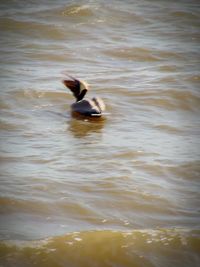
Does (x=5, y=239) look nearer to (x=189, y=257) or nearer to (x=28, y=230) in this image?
(x=28, y=230)

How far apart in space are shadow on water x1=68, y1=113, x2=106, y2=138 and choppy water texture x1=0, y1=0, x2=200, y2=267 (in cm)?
3

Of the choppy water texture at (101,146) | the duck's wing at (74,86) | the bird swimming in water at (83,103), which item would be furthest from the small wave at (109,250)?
the duck's wing at (74,86)

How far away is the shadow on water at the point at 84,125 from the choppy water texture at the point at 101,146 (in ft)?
0.08

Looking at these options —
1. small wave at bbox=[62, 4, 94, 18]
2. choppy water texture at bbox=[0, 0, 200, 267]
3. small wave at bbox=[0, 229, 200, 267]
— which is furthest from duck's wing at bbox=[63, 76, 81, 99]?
small wave at bbox=[62, 4, 94, 18]

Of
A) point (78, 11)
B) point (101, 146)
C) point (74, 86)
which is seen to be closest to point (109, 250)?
point (101, 146)

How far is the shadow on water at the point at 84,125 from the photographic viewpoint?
7.04 metres

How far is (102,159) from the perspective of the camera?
19.6 feet

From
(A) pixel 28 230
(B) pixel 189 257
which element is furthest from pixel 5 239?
(B) pixel 189 257

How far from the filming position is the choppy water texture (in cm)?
421

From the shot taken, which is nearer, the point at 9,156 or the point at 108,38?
the point at 9,156

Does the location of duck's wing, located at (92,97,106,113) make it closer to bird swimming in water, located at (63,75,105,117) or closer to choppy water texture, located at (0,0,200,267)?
bird swimming in water, located at (63,75,105,117)

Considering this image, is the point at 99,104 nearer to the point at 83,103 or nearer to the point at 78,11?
the point at 83,103

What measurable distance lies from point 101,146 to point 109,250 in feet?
7.91

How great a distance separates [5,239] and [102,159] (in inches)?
80.1
